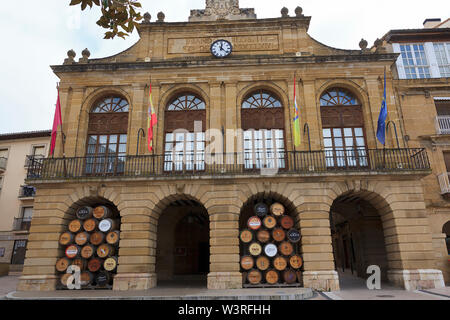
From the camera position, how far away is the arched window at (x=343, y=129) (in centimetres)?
1327

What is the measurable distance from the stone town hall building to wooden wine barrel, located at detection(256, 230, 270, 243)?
8.3 inches

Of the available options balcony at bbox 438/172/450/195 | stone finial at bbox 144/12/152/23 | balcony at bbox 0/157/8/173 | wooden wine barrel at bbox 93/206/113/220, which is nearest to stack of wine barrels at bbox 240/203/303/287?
wooden wine barrel at bbox 93/206/113/220

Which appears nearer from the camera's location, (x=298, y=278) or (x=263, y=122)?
(x=298, y=278)

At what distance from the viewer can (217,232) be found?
39.2ft

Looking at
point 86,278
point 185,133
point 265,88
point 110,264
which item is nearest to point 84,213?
point 110,264

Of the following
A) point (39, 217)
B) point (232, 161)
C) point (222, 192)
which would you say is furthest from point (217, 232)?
point (39, 217)

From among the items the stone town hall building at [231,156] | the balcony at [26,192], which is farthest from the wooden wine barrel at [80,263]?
the balcony at [26,192]

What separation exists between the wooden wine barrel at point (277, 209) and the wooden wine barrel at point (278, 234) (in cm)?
57

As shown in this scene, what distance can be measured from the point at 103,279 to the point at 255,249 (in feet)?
19.0

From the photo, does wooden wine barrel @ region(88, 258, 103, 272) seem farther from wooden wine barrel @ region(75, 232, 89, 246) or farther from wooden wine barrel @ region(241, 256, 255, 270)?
wooden wine barrel @ region(241, 256, 255, 270)

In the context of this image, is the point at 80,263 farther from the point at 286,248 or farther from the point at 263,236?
the point at 286,248

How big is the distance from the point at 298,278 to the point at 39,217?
1019cm

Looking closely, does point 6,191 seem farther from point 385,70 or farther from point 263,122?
point 385,70

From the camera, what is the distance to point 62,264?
12125 millimetres
